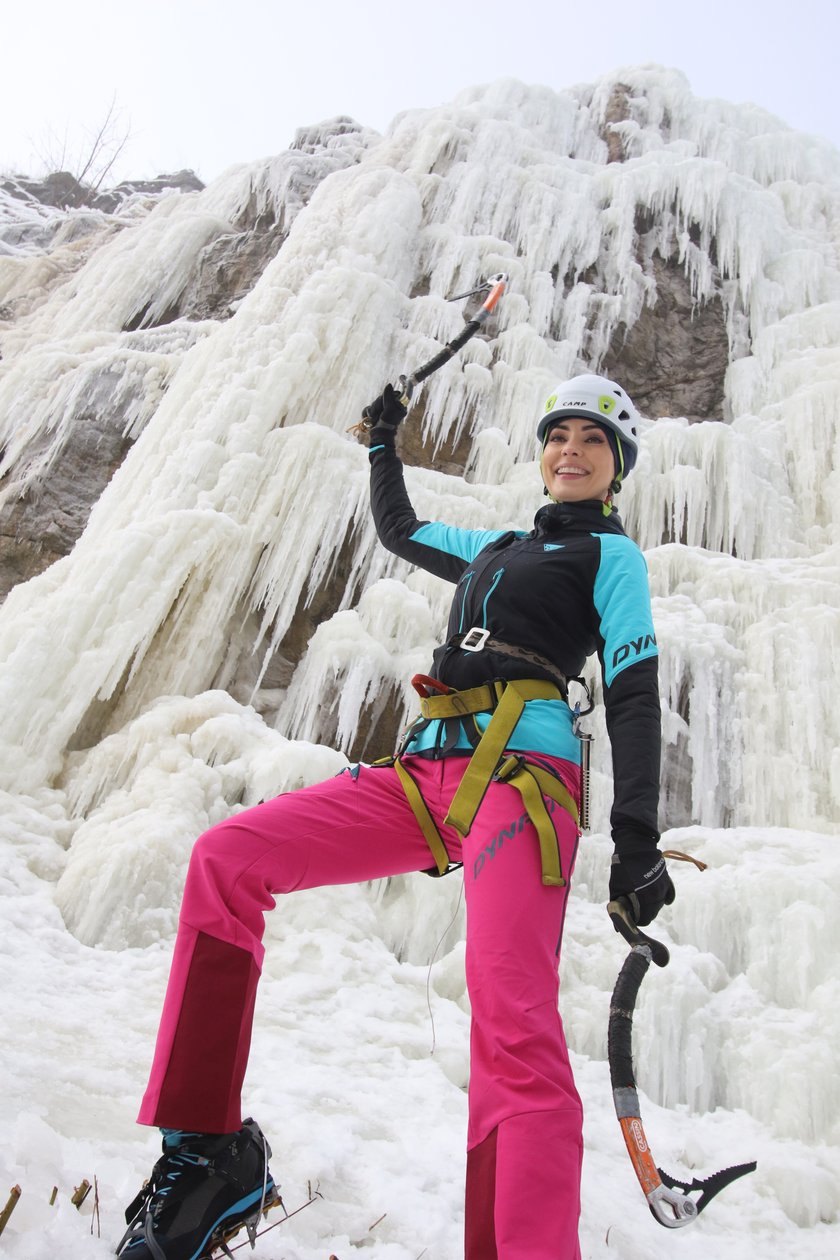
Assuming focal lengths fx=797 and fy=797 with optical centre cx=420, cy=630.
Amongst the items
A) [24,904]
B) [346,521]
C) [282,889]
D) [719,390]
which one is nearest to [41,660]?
[24,904]

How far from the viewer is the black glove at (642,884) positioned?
173 cm

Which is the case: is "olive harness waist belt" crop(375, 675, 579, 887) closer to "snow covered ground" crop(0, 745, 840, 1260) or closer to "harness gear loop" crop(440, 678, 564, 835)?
"harness gear loop" crop(440, 678, 564, 835)

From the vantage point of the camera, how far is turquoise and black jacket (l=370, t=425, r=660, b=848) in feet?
6.22

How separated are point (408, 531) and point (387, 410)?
55cm

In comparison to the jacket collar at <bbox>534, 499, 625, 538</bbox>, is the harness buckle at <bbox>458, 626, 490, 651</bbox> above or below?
below

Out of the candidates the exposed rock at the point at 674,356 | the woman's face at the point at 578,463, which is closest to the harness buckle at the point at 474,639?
the woman's face at the point at 578,463

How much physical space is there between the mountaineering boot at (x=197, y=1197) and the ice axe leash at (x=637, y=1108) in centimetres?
76

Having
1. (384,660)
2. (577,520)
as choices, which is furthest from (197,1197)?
(384,660)

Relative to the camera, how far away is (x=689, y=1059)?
3951 millimetres

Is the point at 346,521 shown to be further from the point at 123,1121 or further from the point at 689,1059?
the point at 123,1121

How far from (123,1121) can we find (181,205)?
1525 cm

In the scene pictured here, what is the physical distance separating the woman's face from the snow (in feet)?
6.98

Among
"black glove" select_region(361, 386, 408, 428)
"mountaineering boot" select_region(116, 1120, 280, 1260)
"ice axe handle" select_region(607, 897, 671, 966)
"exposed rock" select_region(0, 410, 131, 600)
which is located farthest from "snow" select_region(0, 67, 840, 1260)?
"black glove" select_region(361, 386, 408, 428)

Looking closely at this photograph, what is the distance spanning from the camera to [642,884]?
1.73 meters
